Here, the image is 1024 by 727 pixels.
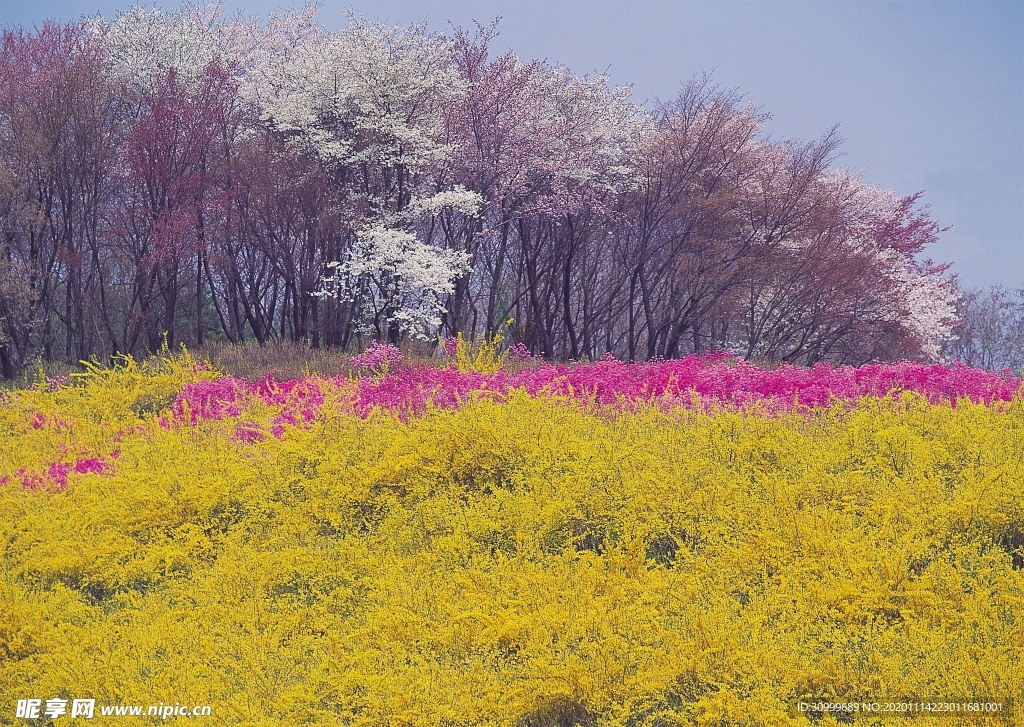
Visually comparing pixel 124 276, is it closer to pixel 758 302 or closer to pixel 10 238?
pixel 10 238

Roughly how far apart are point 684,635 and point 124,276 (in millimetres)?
19009

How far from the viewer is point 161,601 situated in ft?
17.2

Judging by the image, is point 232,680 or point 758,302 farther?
point 758,302

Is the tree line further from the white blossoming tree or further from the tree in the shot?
the tree

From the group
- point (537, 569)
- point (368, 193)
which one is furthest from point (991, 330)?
point (537, 569)

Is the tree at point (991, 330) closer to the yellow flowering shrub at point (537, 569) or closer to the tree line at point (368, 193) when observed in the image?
the tree line at point (368, 193)

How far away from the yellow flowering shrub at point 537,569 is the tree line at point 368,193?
9.26 meters

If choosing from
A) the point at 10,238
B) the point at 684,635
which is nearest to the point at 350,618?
the point at 684,635

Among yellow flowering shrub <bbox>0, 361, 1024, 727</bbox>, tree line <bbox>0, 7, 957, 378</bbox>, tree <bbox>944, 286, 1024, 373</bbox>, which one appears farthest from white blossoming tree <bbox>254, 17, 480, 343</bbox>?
tree <bbox>944, 286, 1024, 373</bbox>

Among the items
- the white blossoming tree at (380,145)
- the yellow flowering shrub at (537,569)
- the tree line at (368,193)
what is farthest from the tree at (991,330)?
the yellow flowering shrub at (537,569)

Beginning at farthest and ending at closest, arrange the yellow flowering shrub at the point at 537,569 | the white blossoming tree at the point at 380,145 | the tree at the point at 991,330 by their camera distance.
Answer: the tree at the point at 991,330, the white blossoming tree at the point at 380,145, the yellow flowering shrub at the point at 537,569

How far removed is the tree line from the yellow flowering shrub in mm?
9260

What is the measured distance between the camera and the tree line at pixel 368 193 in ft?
55.2

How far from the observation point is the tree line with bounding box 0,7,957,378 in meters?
16.8
